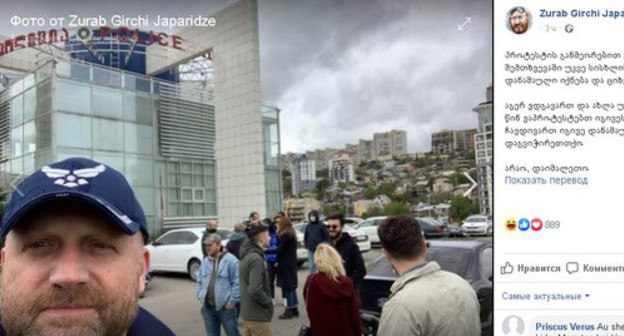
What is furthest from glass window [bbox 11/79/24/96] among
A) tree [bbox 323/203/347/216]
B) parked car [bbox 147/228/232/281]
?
parked car [bbox 147/228/232/281]

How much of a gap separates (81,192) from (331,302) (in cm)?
246

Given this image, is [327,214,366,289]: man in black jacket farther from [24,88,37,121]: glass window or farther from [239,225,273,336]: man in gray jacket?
[24,88,37,121]: glass window

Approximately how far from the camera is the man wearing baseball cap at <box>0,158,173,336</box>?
0.66 meters

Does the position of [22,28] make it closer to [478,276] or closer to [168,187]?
[168,187]

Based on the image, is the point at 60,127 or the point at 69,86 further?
the point at 69,86

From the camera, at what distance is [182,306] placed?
20.1 feet

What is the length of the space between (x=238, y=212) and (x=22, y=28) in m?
2.09

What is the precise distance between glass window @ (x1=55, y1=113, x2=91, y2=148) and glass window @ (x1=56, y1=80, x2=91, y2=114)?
9cm

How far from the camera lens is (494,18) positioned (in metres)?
1.22

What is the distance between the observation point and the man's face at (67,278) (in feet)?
2.15

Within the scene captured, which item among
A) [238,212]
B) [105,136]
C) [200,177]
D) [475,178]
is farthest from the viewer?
[238,212]

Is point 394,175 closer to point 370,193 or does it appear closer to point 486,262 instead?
point 370,193

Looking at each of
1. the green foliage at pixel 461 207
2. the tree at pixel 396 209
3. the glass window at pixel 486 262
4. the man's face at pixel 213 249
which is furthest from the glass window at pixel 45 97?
the glass window at pixel 486 262

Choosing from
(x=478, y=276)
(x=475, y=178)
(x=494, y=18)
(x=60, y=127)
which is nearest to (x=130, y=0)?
(x=60, y=127)
